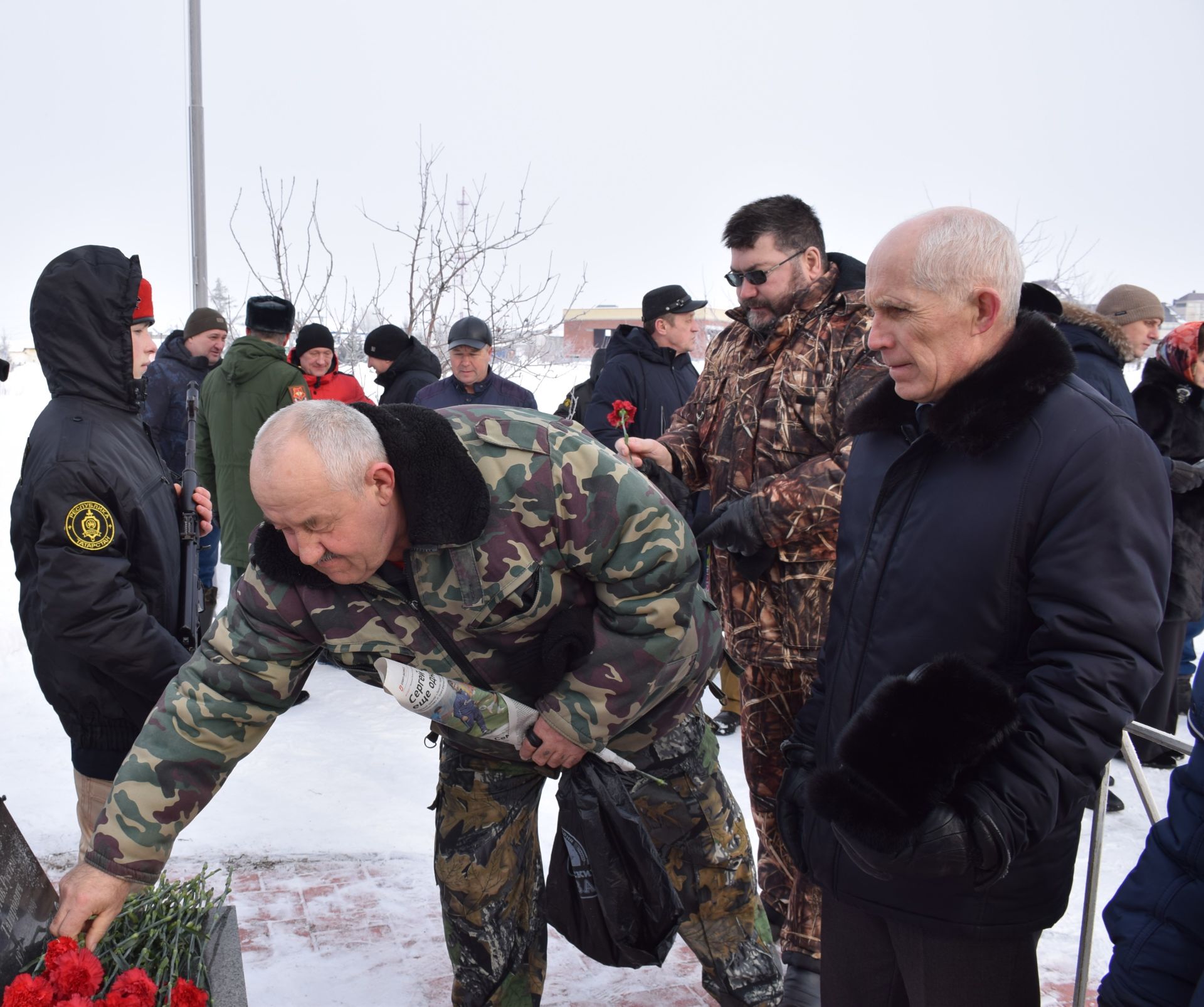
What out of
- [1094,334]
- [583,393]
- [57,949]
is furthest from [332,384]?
[57,949]

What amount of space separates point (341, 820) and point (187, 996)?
8.09 feet

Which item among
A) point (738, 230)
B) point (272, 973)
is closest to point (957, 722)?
point (738, 230)

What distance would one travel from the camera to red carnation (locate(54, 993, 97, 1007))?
6.24 ft

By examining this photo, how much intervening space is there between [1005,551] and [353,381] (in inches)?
218

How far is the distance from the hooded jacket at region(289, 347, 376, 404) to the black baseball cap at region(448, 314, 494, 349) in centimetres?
68

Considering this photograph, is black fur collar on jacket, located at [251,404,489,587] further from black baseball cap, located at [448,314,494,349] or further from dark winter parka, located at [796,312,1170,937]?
black baseball cap, located at [448,314,494,349]

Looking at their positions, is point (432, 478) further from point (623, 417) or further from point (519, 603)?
point (623, 417)

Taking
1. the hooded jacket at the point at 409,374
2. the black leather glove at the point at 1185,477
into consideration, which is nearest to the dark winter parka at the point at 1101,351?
the black leather glove at the point at 1185,477

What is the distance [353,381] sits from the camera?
672cm

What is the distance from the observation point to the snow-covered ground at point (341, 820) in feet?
10.8

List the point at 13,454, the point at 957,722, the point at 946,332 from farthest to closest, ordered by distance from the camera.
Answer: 1. the point at 13,454
2. the point at 946,332
3. the point at 957,722

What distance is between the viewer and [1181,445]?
4.89 meters

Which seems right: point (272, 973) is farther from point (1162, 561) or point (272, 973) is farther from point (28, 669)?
point (28, 669)

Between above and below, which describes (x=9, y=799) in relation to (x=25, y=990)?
below
